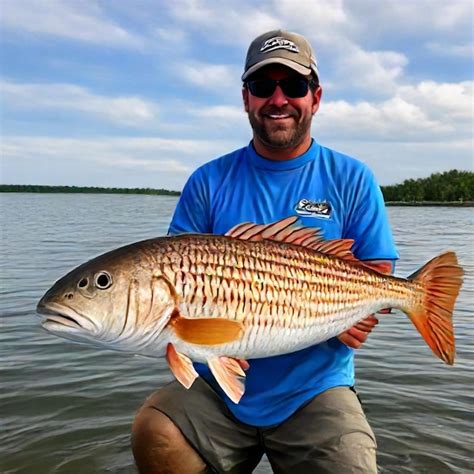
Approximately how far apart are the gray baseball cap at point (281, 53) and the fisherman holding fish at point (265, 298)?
1 cm

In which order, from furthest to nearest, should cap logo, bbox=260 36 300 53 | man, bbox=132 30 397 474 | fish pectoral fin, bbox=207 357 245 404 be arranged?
cap logo, bbox=260 36 300 53 < man, bbox=132 30 397 474 < fish pectoral fin, bbox=207 357 245 404

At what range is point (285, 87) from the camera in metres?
4.36

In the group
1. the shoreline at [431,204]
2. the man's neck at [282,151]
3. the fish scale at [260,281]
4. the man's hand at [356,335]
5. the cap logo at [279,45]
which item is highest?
the cap logo at [279,45]

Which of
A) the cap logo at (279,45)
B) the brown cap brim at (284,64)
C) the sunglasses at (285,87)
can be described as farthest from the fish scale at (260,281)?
the cap logo at (279,45)

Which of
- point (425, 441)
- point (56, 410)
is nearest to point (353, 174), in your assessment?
point (425, 441)

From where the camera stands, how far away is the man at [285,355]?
3.94m

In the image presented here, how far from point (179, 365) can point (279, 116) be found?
6.31 feet

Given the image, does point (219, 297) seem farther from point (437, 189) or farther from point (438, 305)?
point (437, 189)

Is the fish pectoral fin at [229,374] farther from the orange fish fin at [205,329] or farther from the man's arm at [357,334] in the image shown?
the man's arm at [357,334]

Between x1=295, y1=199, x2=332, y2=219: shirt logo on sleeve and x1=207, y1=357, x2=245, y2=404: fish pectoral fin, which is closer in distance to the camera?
x1=207, y1=357, x2=245, y2=404: fish pectoral fin

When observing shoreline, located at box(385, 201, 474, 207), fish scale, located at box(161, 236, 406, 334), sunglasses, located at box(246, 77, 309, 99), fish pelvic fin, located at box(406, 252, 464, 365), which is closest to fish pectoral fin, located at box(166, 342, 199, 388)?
fish scale, located at box(161, 236, 406, 334)

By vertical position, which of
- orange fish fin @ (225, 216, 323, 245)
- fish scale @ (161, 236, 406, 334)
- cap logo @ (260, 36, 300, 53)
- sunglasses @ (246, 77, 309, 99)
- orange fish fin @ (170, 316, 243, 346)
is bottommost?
orange fish fin @ (170, 316, 243, 346)

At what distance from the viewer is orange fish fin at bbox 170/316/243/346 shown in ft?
10.4

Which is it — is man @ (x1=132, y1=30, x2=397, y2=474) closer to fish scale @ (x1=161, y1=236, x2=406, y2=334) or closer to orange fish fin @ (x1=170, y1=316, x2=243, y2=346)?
fish scale @ (x1=161, y1=236, x2=406, y2=334)
